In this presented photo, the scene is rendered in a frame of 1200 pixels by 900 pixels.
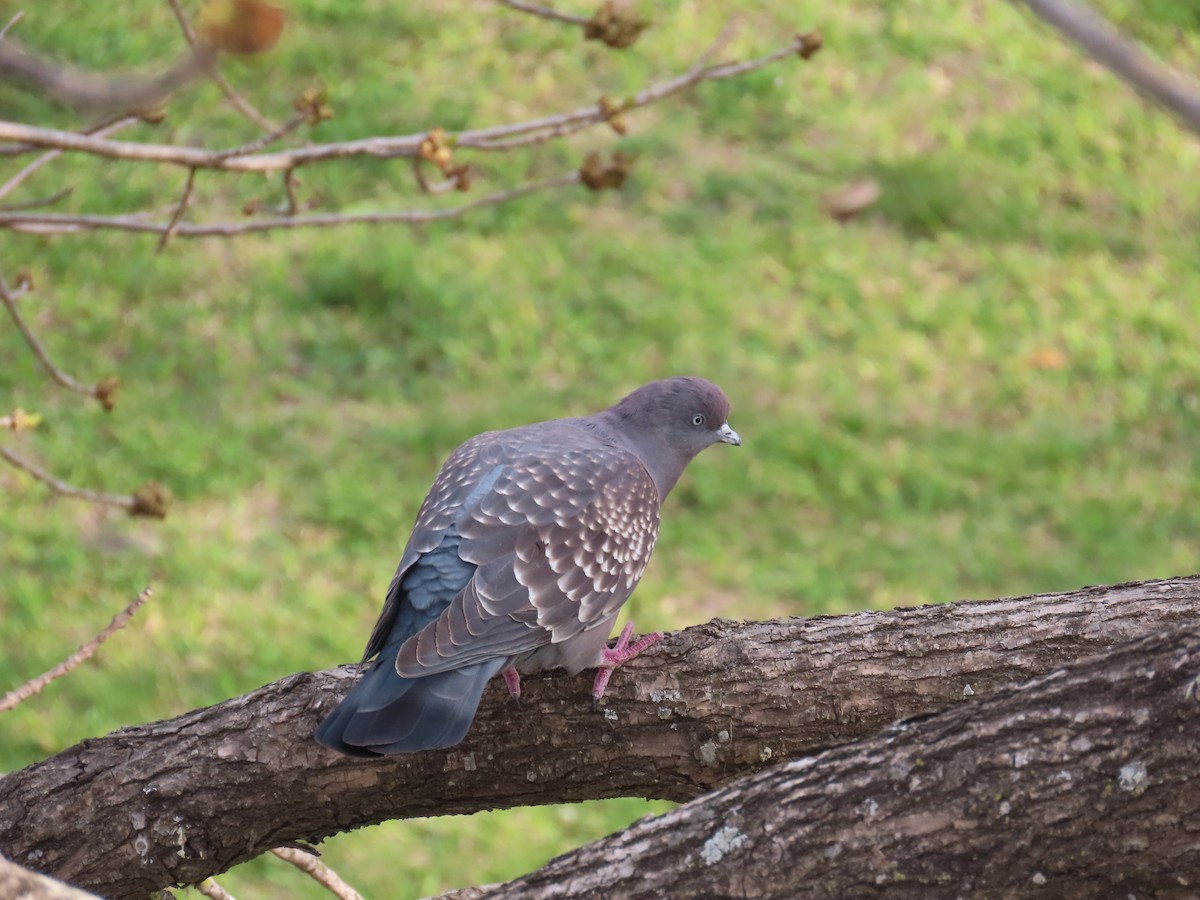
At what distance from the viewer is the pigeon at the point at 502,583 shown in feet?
9.14

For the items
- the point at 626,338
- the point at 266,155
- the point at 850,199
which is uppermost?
the point at 266,155

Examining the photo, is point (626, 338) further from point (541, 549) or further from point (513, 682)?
point (513, 682)

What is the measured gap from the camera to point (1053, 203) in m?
8.31

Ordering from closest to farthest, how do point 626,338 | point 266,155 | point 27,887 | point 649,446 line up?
1. point 27,887
2. point 266,155
3. point 649,446
4. point 626,338

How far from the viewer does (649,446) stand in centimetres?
392

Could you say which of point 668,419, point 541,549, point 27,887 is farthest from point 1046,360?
point 27,887

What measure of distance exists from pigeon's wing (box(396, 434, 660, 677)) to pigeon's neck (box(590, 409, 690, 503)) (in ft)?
0.74

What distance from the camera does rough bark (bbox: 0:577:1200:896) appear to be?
290cm

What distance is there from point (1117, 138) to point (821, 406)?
316 centimetres

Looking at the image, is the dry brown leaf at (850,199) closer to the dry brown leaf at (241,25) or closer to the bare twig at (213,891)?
the bare twig at (213,891)

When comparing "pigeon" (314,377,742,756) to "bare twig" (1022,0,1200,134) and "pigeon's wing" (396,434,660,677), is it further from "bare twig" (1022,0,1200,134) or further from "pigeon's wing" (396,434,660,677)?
"bare twig" (1022,0,1200,134)

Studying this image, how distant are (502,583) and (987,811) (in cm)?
131

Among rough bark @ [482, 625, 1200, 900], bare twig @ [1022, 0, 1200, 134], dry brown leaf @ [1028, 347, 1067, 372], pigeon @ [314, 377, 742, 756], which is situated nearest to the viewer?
bare twig @ [1022, 0, 1200, 134]

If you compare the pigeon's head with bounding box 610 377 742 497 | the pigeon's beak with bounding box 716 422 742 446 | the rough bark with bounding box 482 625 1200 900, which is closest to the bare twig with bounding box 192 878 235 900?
the rough bark with bounding box 482 625 1200 900
